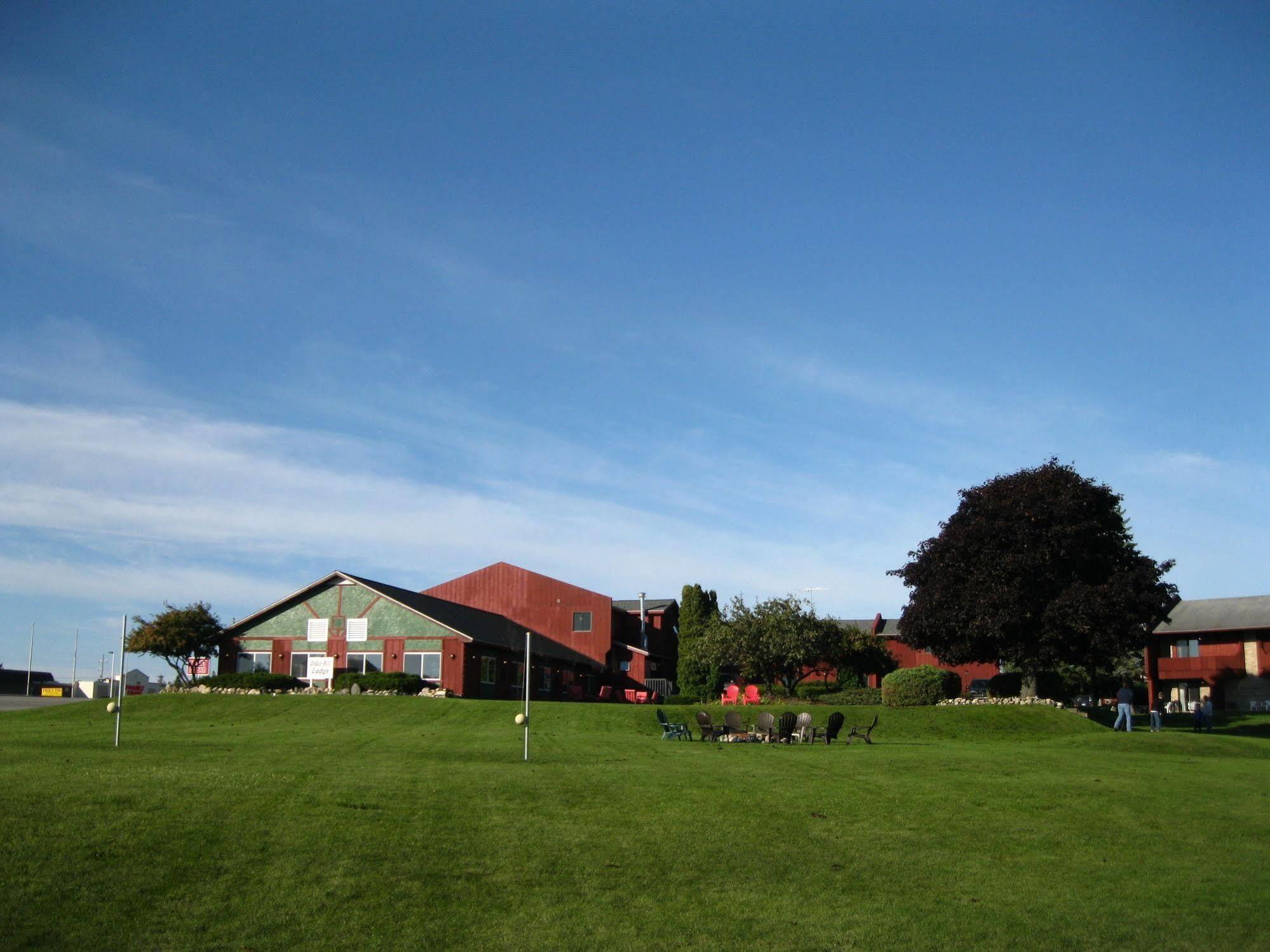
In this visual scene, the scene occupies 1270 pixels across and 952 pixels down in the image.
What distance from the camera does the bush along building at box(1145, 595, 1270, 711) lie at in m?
60.1

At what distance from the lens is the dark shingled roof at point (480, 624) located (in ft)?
176

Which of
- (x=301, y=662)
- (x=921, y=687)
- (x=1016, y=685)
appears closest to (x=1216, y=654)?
(x=1016, y=685)

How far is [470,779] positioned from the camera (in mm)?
17016

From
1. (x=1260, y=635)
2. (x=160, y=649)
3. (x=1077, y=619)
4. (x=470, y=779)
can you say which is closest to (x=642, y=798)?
(x=470, y=779)

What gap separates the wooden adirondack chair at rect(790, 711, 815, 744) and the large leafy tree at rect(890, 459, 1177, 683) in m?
16.9

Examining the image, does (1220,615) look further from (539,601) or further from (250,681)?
(250,681)

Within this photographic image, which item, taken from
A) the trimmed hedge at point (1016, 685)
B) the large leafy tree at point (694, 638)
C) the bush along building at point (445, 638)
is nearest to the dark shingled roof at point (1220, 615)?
the trimmed hedge at point (1016, 685)

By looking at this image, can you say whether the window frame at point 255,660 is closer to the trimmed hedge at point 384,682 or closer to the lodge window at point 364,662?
the lodge window at point 364,662

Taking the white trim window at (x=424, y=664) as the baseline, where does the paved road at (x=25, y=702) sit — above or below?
below

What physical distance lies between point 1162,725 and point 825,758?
2951 cm

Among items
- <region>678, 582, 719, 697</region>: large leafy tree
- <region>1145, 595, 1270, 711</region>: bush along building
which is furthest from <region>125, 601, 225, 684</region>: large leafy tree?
<region>1145, 595, 1270, 711</region>: bush along building

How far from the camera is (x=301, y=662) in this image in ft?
178

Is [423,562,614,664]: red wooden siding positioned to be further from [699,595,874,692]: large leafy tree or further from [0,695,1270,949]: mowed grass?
[0,695,1270,949]: mowed grass

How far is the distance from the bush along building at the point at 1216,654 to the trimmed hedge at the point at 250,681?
4534 centimetres
